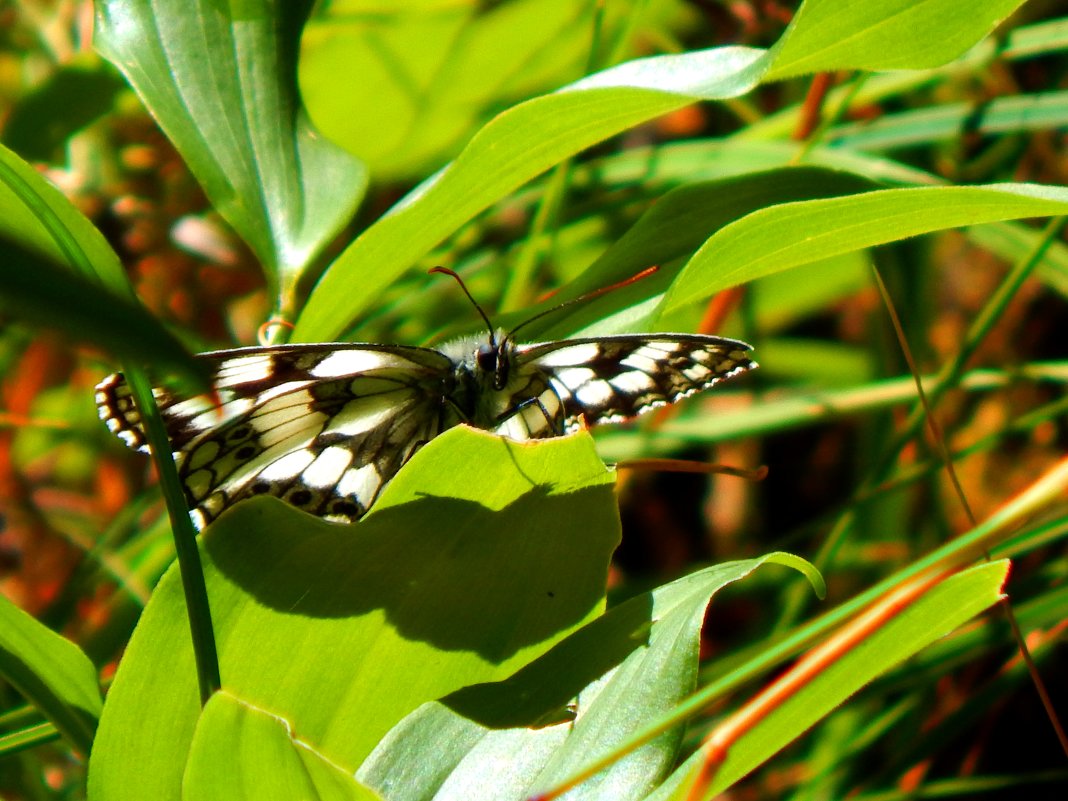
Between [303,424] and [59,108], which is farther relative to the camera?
[59,108]

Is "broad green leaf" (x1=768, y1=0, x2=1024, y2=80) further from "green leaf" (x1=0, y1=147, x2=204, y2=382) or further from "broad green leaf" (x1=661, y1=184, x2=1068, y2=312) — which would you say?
"green leaf" (x1=0, y1=147, x2=204, y2=382)

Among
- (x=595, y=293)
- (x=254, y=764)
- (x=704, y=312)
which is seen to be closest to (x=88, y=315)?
(x=254, y=764)

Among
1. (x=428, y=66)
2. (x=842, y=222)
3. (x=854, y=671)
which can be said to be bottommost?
(x=854, y=671)

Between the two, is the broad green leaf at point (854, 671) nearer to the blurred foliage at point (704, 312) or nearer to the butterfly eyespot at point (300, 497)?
the blurred foliage at point (704, 312)

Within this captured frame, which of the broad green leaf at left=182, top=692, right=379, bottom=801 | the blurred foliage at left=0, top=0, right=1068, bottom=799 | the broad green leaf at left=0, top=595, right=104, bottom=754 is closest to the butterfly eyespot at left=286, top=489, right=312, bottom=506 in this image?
the blurred foliage at left=0, top=0, right=1068, bottom=799

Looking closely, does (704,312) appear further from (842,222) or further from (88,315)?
(88,315)

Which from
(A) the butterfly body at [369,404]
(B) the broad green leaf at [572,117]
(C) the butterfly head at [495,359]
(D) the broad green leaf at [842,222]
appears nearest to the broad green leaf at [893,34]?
(B) the broad green leaf at [572,117]
